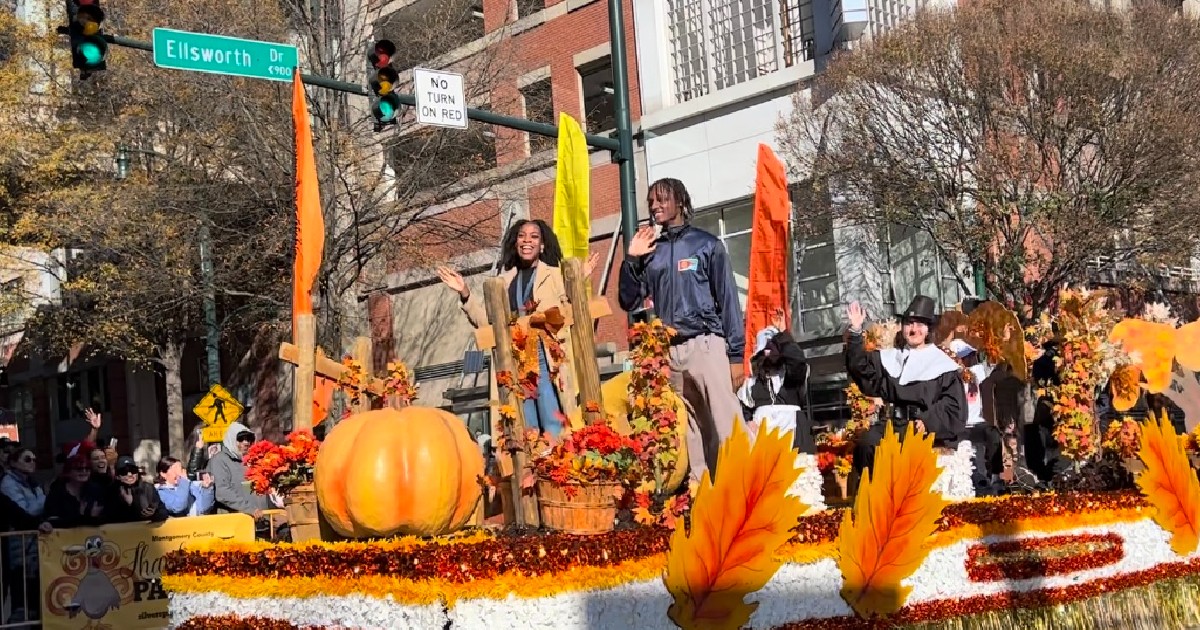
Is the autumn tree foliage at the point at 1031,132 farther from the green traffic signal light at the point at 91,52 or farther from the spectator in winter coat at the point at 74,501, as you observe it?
the spectator in winter coat at the point at 74,501

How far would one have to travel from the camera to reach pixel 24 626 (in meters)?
11.1

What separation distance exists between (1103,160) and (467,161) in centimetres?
1071

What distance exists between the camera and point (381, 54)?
49.4 ft

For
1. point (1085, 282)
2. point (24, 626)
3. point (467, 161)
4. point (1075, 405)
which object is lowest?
point (24, 626)

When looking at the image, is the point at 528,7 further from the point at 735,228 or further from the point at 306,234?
the point at 306,234

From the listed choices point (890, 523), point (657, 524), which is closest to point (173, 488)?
point (657, 524)

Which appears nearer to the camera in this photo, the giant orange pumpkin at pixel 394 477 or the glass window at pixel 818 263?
the giant orange pumpkin at pixel 394 477

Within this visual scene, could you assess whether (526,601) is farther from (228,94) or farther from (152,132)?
(152,132)

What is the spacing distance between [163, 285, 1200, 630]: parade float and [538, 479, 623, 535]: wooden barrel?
11mm

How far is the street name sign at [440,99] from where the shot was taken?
49.4 feet

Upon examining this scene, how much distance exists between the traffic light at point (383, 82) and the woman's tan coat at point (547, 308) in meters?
6.69

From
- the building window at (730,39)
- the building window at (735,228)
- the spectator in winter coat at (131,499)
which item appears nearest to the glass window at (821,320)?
the building window at (735,228)

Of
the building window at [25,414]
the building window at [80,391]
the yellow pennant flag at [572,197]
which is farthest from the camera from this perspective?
the building window at [25,414]

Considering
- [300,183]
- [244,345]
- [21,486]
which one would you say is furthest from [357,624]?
[244,345]
